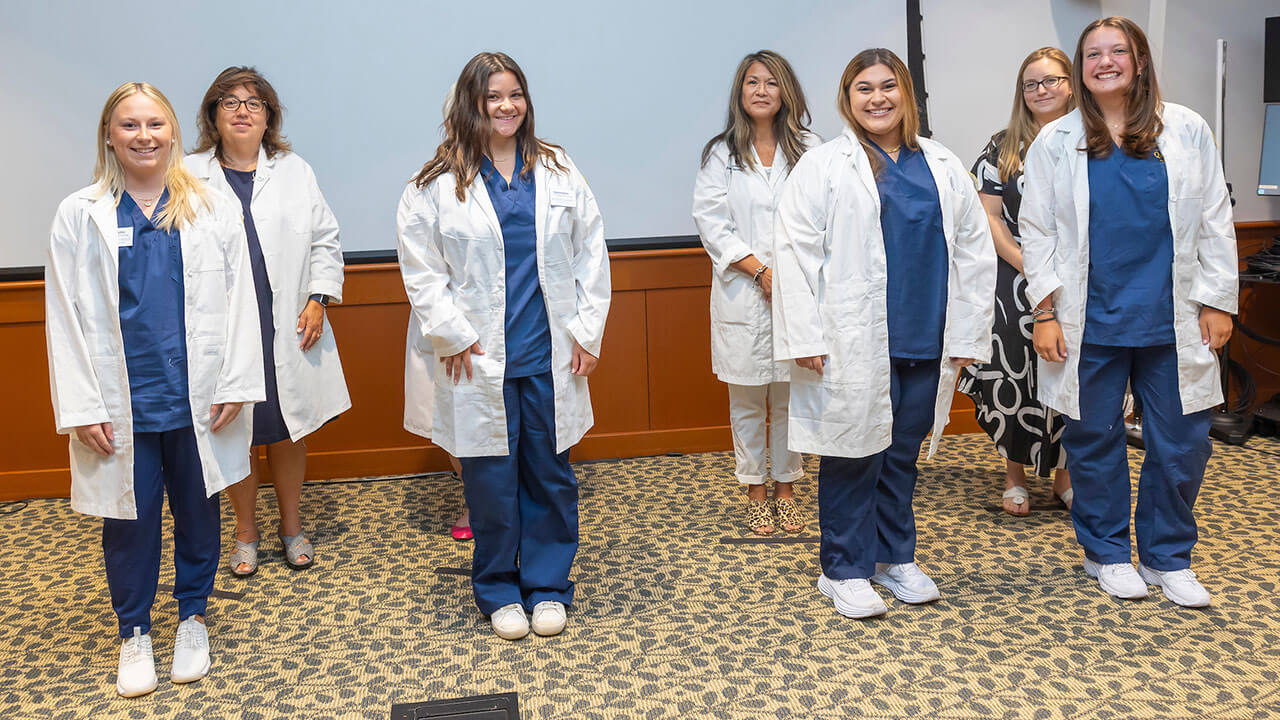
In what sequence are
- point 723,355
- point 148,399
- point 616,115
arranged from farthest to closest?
point 616,115, point 723,355, point 148,399

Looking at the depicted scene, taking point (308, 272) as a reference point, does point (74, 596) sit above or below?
below

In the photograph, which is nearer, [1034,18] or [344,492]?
[344,492]

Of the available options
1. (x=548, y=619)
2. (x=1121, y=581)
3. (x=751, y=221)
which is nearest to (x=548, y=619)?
(x=548, y=619)

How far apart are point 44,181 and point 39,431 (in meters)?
0.98

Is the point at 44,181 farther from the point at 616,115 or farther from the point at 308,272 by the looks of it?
the point at 616,115

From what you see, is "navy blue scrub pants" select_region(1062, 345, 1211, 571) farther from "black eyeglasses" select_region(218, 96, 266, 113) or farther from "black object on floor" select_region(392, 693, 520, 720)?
"black eyeglasses" select_region(218, 96, 266, 113)

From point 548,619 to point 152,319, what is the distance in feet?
4.07

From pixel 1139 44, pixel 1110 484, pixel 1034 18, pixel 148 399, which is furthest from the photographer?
pixel 1034 18

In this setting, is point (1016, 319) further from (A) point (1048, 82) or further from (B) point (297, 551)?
(B) point (297, 551)

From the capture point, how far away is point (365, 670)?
2.43 meters

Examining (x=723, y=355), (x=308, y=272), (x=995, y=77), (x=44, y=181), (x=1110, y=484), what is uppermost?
(x=995, y=77)

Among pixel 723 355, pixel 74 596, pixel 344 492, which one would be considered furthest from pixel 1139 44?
pixel 74 596

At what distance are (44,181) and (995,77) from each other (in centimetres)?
392

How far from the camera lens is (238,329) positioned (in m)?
2.40
